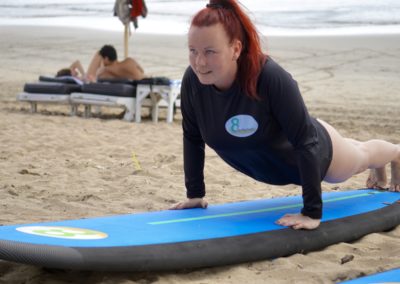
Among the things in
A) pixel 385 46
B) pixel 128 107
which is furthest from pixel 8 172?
pixel 385 46

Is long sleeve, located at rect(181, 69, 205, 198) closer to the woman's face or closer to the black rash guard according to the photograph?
the black rash guard

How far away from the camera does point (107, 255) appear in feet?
9.22

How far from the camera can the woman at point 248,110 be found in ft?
10.8

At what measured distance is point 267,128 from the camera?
3.46 m

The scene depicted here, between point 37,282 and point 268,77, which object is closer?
point 37,282

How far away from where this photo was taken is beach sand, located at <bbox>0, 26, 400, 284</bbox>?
3.18 meters

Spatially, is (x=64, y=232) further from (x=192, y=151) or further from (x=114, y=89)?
(x=114, y=89)

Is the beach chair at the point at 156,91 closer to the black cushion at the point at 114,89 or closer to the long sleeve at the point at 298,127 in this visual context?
the black cushion at the point at 114,89

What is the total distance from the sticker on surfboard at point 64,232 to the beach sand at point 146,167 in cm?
16

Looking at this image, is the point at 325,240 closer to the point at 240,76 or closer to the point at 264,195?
the point at 240,76

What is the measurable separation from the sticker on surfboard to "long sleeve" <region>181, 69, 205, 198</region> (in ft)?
2.60

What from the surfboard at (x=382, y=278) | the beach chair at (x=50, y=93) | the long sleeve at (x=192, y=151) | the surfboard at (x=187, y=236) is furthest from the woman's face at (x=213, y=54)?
the beach chair at (x=50, y=93)

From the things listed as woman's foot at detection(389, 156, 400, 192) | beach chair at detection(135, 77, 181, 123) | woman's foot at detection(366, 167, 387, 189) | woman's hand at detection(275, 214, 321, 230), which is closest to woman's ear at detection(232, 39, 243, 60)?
woman's hand at detection(275, 214, 321, 230)

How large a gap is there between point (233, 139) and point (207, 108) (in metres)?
0.20
